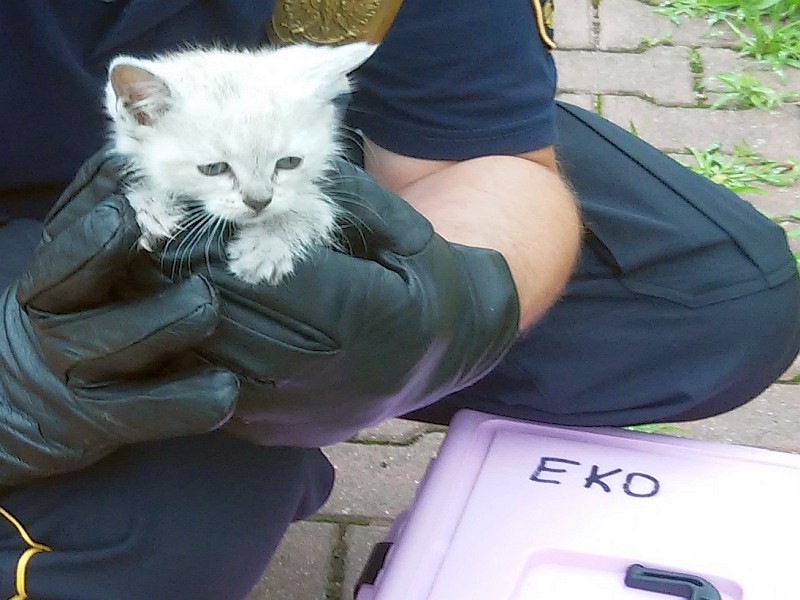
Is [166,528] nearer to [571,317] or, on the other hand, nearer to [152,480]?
[152,480]

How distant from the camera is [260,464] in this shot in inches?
42.2

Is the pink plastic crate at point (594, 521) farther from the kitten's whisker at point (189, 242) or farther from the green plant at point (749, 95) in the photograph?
the green plant at point (749, 95)

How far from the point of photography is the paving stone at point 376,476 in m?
1.51

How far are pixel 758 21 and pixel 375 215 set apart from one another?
183 cm

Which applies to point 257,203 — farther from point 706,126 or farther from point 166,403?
point 706,126

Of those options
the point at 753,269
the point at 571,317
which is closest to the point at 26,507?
the point at 571,317

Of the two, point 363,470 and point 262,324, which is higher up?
point 262,324

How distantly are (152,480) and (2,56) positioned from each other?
0.41 metres

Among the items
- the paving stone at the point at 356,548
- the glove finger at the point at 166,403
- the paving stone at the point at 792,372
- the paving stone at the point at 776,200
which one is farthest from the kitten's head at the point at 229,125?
the paving stone at the point at 776,200

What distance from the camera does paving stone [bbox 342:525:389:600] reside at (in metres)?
1.41

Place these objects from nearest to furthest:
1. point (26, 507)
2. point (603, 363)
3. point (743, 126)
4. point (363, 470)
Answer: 1. point (26, 507)
2. point (603, 363)
3. point (363, 470)
4. point (743, 126)

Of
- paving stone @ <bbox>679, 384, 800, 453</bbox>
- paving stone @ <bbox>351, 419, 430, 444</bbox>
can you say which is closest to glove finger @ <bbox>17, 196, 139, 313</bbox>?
paving stone @ <bbox>351, 419, 430, 444</bbox>

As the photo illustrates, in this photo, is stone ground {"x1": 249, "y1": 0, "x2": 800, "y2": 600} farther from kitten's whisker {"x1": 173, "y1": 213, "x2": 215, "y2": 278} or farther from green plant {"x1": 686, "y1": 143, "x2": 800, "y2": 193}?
kitten's whisker {"x1": 173, "y1": 213, "x2": 215, "y2": 278}

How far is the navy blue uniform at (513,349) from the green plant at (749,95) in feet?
2.93
